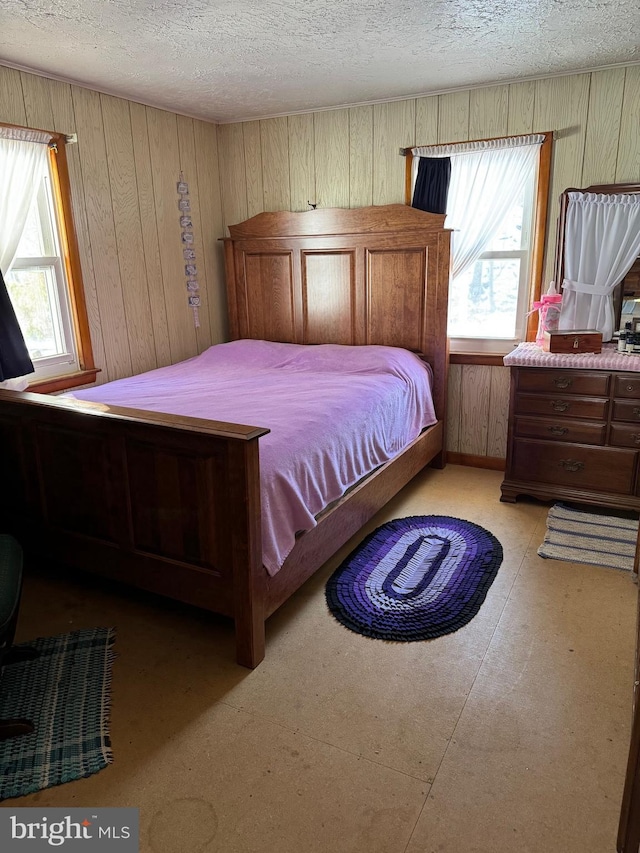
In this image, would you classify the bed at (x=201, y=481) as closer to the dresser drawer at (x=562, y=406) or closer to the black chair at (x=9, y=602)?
the black chair at (x=9, y=602)

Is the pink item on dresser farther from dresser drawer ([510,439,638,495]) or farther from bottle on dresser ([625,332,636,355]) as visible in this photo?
dresser drawer ([510,439,638,495])

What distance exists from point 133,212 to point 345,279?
138cm

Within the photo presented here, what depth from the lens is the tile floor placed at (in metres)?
1.53

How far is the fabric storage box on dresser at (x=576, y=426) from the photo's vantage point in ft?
10.1

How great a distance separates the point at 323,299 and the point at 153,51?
5.68 ft

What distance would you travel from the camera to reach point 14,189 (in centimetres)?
297

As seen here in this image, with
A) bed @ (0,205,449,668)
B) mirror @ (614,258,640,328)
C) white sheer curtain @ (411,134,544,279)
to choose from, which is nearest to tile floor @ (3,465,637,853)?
bed @ (0,205,449,668)

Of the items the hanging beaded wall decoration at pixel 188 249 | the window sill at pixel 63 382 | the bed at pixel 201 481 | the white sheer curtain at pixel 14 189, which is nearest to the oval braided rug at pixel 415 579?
the bed at pixel 201 481

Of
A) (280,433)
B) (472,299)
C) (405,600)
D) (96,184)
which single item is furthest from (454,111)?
(405,600)

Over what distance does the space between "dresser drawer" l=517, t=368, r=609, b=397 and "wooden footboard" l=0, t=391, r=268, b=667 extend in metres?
1.89

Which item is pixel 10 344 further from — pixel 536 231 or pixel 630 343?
pixel 630 343

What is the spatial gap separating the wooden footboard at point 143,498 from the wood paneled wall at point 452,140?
2.35 m

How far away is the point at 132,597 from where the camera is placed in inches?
101

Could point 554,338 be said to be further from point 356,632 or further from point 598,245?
point 356,632
